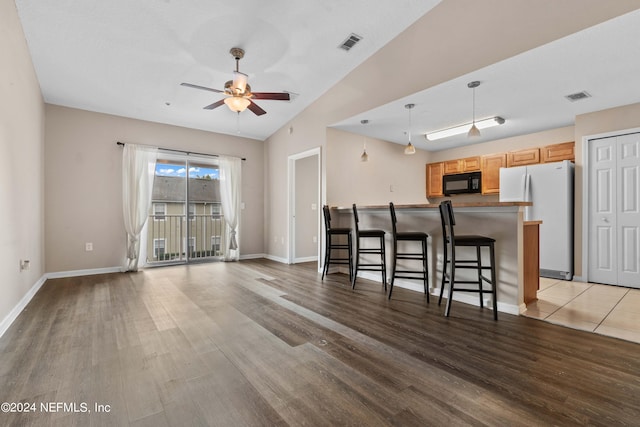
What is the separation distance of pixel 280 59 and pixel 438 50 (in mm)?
1942

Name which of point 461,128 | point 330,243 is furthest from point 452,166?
point 330,243

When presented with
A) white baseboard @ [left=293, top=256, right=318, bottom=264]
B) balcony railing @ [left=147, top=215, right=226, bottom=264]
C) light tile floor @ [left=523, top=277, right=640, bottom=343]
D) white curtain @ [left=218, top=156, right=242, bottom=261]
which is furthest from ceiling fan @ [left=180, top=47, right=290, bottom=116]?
light tile floor @ [left=523, top=277, right=640, bottom=343]

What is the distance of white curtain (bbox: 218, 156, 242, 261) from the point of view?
5.93 metres

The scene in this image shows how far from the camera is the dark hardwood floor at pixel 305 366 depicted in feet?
4.62

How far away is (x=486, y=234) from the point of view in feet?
10.0

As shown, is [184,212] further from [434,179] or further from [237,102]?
[434,179]

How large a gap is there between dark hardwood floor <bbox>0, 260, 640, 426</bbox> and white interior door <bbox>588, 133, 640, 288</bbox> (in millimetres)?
2376

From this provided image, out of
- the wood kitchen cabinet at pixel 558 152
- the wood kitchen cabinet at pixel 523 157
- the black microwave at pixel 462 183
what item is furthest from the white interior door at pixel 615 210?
the black microwave at pixel 462 183

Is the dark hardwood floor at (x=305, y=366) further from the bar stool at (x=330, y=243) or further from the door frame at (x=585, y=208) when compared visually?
the door frame at (x=585, y=208)

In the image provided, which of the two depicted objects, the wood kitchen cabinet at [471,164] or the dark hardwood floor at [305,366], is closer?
the dark hardwood floor at [305,366]

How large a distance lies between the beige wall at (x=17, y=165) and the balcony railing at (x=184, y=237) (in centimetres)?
180

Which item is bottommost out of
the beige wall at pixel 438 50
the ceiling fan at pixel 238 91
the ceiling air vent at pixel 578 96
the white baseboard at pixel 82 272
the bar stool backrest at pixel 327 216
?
the white baseboard at pixel 82 272

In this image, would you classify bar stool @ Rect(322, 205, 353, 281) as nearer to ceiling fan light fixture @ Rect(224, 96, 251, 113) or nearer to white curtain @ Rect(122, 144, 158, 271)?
ceiling fan light fixture @ Rect(224, 96, 251, 113)

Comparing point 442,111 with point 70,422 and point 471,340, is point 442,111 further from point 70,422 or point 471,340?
point 70,422
